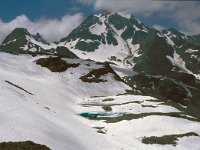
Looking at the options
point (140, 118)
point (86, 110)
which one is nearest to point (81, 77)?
point (86, 110)

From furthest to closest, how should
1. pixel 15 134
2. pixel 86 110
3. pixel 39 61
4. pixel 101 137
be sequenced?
pixel 39 61, pixel 86 110, pixel 101 137, pixel 15 134

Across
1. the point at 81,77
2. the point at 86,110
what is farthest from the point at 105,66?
the point at 86,110

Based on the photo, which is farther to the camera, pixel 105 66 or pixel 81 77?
pixel 105 66

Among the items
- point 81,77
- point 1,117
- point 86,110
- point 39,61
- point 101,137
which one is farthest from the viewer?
point 39,61

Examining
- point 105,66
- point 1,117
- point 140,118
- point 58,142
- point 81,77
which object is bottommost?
point 58,142

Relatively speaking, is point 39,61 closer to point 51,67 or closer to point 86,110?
point 51,67

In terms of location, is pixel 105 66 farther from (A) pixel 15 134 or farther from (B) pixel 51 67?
(A) pixel 15 134

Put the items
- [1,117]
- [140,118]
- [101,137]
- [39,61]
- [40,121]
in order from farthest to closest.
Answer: [39,61] < [140,118] < [101,137] < [40,121] < [1,117]

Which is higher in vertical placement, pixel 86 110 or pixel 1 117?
pixel 86 110

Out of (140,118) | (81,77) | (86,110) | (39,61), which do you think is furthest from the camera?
(39,61)
